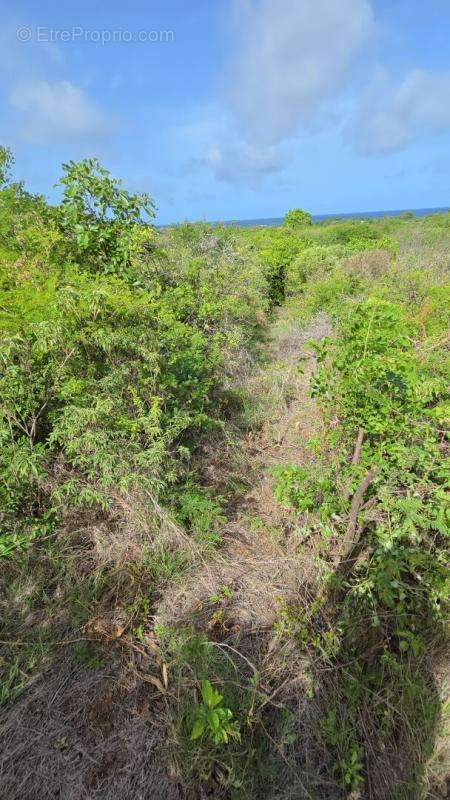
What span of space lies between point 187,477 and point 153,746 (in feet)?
5.57

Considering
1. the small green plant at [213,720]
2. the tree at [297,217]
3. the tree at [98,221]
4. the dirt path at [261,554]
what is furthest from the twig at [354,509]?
the tree at [297,217]

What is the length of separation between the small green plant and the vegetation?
0.5 inches

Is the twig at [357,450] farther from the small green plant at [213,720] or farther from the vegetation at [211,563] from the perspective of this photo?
the small green plant at [213,720]

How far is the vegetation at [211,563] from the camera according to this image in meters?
1.89

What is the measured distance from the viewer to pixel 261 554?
278cm

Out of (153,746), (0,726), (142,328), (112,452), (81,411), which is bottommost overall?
(153,746)

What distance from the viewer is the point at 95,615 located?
2297 mm

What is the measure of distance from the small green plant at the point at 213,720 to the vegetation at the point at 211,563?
12mm

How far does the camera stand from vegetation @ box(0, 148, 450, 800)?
1.89m

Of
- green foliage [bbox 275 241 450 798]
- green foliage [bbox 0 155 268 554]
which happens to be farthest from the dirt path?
green foliage [bbox 0 155 268 554]

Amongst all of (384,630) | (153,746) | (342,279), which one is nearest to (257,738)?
(153,746)

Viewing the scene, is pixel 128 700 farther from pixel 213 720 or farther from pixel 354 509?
pixel 354 509

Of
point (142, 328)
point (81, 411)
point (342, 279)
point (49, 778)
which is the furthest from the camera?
point (342, 279)

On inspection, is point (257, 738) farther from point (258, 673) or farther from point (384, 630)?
point (384, 630)
